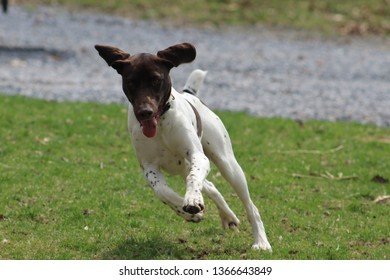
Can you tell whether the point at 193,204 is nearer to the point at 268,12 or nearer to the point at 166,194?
the point at 166,194

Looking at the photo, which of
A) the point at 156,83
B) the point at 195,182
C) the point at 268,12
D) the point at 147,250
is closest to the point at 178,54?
the point at 156,83

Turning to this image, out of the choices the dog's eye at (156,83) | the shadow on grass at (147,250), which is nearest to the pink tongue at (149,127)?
the dog's eye at (156,83)

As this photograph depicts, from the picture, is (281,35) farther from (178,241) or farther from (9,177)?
(178,241)

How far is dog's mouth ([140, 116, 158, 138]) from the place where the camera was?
6406mm

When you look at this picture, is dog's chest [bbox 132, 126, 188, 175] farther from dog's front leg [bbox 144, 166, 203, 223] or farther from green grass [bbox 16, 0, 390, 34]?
green grass [bbox 16, 0, 390, 34]

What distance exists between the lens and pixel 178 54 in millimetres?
6770

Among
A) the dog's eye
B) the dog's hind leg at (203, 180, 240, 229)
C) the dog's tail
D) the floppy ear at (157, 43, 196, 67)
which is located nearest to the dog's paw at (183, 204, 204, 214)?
the dog's eye

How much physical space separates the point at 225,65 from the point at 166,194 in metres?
11.7

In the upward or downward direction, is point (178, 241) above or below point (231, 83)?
above

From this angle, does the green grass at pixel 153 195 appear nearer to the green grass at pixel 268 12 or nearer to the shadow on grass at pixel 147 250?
the shadow on grass at pixel 147 250

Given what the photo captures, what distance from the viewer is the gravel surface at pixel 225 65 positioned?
14.6 m

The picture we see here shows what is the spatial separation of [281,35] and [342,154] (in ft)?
34.0

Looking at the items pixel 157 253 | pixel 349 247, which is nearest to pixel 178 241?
pixel 157 253

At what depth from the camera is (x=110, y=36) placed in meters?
20.3
